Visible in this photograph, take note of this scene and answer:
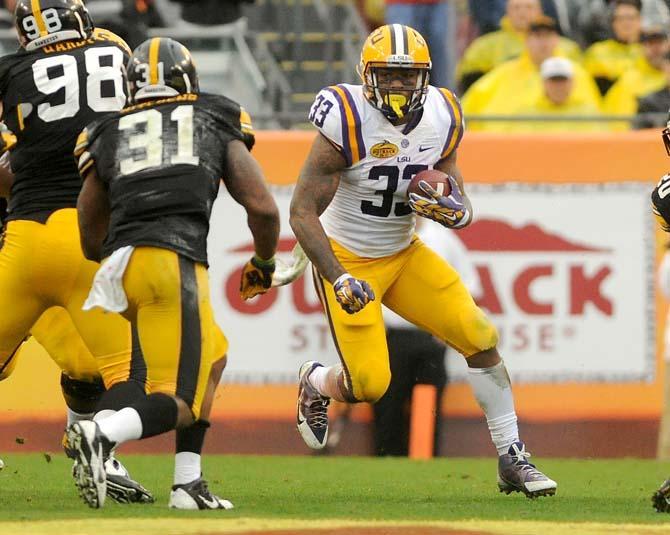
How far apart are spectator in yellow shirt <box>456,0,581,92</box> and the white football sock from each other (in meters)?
5.00

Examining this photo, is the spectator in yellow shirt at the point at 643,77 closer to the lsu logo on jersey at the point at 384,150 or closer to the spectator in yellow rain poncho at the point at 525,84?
the spectator in yellow rain poncho at the point at 525,84

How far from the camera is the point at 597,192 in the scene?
1106 cm

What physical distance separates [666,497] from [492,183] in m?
4.48

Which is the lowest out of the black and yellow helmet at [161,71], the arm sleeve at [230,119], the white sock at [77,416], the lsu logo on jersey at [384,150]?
the white sock at [77,416]

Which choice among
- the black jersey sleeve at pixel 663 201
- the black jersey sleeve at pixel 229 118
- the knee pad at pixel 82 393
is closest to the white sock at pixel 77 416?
the knee pad at pixel 82 393

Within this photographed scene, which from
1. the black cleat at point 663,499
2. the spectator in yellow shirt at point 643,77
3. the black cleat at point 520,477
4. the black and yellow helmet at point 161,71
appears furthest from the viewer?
the spectator in yellow shirt at point 643,77

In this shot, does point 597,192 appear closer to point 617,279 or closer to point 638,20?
point 617,279

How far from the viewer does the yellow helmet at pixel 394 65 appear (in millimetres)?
7582

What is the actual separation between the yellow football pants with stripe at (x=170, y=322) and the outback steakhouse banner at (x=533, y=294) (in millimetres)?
4407

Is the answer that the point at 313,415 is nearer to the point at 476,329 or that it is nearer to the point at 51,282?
the point at 476,329

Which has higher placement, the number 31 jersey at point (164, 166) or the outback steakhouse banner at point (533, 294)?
the number 31 jersey at point (164, 166)

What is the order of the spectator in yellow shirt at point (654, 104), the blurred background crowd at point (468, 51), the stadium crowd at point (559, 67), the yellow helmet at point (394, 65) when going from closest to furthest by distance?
the yellow helmet at point (394, 65) → the spectator in yellow shirt at point (654, 104) → the stadium crowd at point (559, 67) → the blurred background crowd at point (468, 51)

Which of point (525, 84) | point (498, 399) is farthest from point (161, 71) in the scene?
point (525, 84)

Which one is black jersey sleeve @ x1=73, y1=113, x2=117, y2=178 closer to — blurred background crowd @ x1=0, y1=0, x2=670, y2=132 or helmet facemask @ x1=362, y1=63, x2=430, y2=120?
helmet facemask @ x1=362, y1=63, x2=430, y2=120
